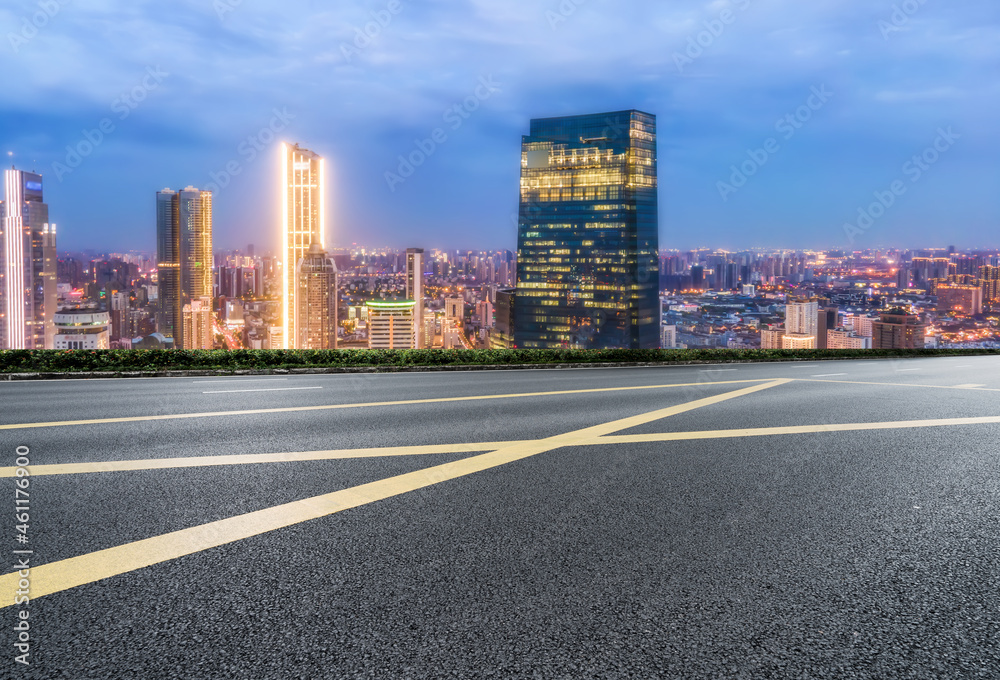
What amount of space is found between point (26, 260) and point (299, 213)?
40970mm

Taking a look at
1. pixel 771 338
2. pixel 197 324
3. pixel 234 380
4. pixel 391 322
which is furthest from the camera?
pixel 197 324

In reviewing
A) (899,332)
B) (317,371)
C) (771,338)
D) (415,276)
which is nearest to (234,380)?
(317,371)

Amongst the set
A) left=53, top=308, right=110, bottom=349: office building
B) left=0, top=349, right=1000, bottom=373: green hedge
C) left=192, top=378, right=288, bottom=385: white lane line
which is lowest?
left=192, top=378, right=288, bottom=385: white lane line

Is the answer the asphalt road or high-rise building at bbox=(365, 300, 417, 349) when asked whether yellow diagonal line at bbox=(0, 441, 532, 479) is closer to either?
the asphalt road

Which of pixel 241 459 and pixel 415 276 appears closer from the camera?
pixel 241 459

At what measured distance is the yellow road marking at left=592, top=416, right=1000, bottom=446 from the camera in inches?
286

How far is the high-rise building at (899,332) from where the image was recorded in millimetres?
30797

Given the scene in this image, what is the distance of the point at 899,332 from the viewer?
103 feet

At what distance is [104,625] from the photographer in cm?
295

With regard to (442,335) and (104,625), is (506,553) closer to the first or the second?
(104,625)

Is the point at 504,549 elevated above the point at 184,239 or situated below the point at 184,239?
below

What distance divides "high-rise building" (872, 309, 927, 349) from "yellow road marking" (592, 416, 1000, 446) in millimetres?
24483

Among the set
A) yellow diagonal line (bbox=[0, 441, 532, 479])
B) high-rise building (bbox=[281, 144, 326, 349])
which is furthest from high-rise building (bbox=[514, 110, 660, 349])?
yellow diagonal line (bbox=[0, 441, 532, 479])

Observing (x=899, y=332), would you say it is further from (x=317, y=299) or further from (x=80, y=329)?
(x=317, y=299)
